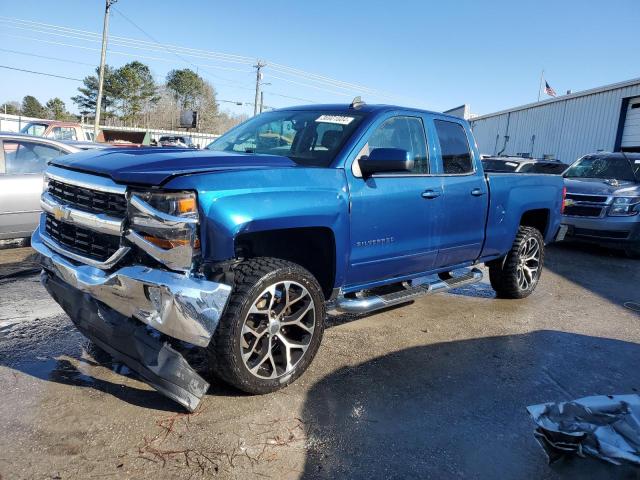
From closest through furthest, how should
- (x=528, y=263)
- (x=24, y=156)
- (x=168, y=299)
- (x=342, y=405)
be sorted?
(x=168, y=299), (x=342, y=405), (x=528, y=263), (x=24, y=156)

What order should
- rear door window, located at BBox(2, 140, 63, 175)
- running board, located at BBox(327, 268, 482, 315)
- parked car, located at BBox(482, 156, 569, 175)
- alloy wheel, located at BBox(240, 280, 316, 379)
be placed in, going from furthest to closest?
parked car, located at BBox(482, 156, 569, 175), rear door window, located at BBox(2, 140, 63, 175), running board, located at BBox(327, 268, 482, 315), alloy wheel, located at BBox(240, 280, 316, 379)

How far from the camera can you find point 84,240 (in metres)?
3.08

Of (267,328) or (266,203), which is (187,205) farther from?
(267,328)

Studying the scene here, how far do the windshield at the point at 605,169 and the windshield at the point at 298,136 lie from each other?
26.7 ft

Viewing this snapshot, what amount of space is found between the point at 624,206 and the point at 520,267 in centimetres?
449

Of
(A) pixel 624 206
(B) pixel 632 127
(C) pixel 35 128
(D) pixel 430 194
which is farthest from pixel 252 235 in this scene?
(B) pixel 632 127

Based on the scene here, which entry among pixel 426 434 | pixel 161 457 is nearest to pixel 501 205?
pixel 426 434

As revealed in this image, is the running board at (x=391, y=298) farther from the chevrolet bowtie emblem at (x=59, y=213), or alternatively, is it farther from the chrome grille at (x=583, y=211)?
the chrome grille at (x=583, y=211)

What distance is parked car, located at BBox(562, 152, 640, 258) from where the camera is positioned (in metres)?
8.80

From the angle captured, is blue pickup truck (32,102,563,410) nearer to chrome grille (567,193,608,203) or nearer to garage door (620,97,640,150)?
chrome grille (567,193,608,203)

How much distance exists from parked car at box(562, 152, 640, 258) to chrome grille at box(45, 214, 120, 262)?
869 centimetres

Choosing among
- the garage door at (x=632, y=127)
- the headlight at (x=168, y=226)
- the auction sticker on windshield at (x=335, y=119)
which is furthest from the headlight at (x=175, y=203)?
the garage door at (x=632, y=127)

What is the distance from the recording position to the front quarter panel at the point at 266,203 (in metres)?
2.74

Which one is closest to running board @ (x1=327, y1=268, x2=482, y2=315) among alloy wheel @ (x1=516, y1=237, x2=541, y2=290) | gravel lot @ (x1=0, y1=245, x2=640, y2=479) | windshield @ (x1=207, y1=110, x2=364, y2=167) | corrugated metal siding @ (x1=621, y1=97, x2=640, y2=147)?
gravel lot @ (x1=0, y1=245, x2=640, y2=479)
